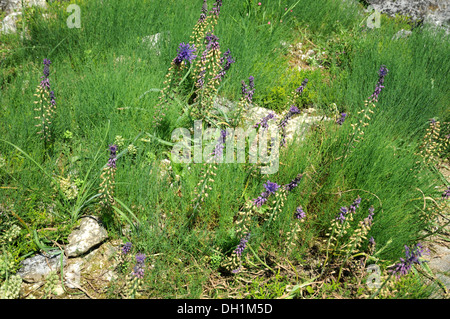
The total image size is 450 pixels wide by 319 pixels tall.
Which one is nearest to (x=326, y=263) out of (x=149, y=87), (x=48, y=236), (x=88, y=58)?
(x=48, y=236)

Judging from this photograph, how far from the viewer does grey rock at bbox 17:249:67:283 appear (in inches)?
99.4

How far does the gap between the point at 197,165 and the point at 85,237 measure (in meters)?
1.10

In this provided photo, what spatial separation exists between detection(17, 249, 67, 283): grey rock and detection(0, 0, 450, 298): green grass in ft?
0.29

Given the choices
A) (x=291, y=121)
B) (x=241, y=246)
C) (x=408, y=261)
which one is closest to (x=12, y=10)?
(x=291, y=121)

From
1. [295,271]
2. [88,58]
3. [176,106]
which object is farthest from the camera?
[88,58]

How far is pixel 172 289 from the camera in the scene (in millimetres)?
2561

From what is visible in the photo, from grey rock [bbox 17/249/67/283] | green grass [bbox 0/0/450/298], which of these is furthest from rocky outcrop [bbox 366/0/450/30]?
grey rock [bbox 17/249/67/283]

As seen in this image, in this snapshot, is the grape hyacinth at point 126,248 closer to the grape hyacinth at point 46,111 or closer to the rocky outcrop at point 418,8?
the grape hyacinth at point 46,111

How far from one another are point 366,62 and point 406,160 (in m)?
1.70

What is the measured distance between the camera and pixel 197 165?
318cm

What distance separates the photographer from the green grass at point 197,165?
273cm

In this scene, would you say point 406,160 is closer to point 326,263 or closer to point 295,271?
point 326,263

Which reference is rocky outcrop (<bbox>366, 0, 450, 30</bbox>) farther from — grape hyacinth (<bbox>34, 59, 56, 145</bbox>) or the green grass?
grape hyacinth (<bbox>34, 59, 56, 145</bbox>)
